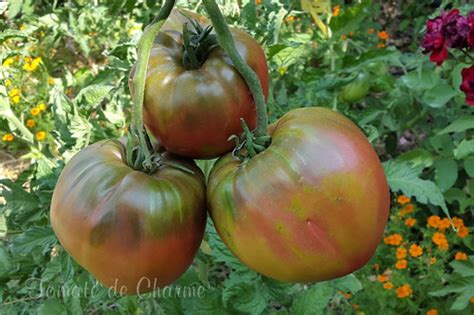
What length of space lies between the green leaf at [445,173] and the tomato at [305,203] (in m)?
1.10

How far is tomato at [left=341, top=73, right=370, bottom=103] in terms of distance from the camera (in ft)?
4.64

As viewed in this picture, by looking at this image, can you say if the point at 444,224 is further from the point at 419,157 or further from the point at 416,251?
the point at 419,157

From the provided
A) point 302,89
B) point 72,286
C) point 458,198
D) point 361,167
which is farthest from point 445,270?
point 361,167

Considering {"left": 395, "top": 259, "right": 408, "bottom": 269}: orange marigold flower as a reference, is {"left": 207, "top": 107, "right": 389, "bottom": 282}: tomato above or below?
above

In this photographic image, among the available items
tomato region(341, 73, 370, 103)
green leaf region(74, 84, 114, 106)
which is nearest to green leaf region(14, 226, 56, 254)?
green leaf region(74, 84, 114, 106)

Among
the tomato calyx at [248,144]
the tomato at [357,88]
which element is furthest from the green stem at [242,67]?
the tomato at [357,88]

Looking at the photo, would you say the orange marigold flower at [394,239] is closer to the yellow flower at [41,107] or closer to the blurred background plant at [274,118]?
the blurred background plant at [274,118]

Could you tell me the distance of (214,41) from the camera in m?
0.64

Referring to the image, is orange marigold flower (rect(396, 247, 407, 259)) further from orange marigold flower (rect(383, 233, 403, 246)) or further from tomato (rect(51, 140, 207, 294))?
tomato (rect(51, 140, 207, 294))

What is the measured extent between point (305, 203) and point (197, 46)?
8.4 inches

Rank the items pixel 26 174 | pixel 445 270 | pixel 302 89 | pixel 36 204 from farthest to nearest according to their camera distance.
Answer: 1. pixel 445 270
2. pixel 26 174
3. pixel 302 89
4. pixel 36 204

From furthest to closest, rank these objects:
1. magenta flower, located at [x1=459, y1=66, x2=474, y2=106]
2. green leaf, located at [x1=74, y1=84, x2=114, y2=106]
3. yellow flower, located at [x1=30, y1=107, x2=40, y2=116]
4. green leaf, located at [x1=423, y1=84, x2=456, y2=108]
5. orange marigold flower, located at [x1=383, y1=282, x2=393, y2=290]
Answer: yellow flower, located at [x1=30, y1=107, x2=40, y2=116]
orange marigold flower, located at [x1=383, y1=282, x2=393, y2=290]
green leaf, located at [x1=423, y1=84, x2=456, y2=108]
magenta flower, located at [x1=459, y1=66, x2=474, y2=106]
green leaf, located at [x1=74, y1=84, x2=114, y2=106]

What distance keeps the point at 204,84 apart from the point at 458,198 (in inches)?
50.2

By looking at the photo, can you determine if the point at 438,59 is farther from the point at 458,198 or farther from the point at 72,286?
the point at 72,286
